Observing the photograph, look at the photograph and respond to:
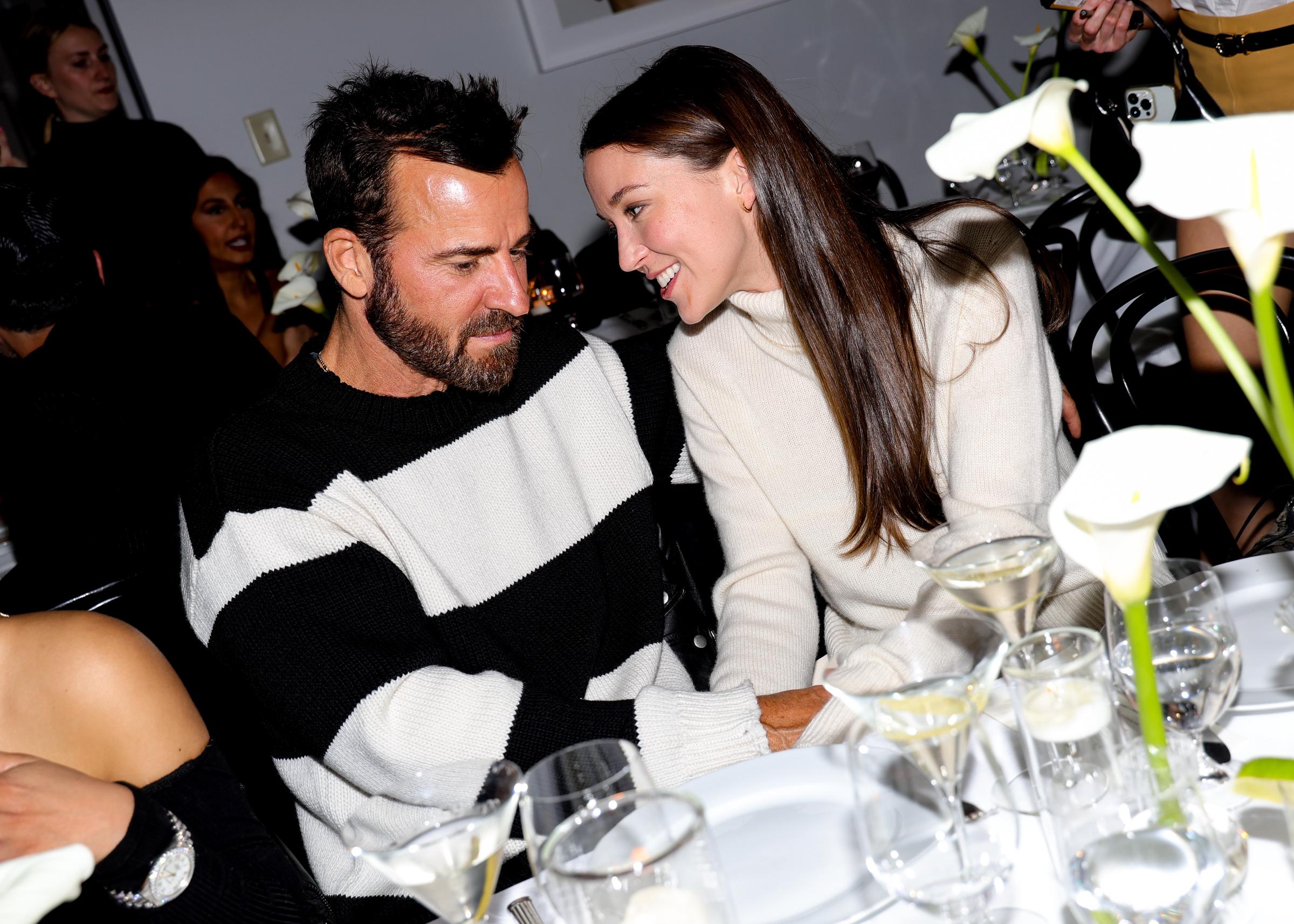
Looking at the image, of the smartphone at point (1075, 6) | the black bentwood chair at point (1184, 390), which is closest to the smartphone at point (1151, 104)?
the smartphone at point (1075, 6)

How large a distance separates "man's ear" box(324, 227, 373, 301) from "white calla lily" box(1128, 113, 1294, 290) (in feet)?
4.02

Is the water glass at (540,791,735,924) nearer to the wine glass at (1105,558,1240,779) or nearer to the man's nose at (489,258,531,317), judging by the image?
the wine glass at (1105,558,1240,779)

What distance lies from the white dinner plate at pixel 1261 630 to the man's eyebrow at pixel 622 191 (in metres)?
0.86

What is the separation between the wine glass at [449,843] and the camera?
2.49ft

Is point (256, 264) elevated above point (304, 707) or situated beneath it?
elevated above

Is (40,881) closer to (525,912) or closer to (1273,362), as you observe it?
(525,912)

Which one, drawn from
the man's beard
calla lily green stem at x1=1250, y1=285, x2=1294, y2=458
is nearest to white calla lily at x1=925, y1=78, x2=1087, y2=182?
calla lily green stem at x1=1250, y1=285, x2=1294, y2=458

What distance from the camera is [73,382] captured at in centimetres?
236

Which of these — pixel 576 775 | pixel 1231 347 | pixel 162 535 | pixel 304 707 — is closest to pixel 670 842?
pixel 576 775

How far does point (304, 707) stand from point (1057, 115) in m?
1.09

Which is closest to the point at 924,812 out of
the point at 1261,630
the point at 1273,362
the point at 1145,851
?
the point at 1145,851

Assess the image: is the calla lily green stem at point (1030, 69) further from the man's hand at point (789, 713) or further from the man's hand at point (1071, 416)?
the man's hand at point (789, 713)

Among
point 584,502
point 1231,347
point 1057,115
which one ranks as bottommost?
point 584,502

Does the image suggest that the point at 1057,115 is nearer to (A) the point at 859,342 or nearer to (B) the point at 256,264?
(A) the point at 859,342
